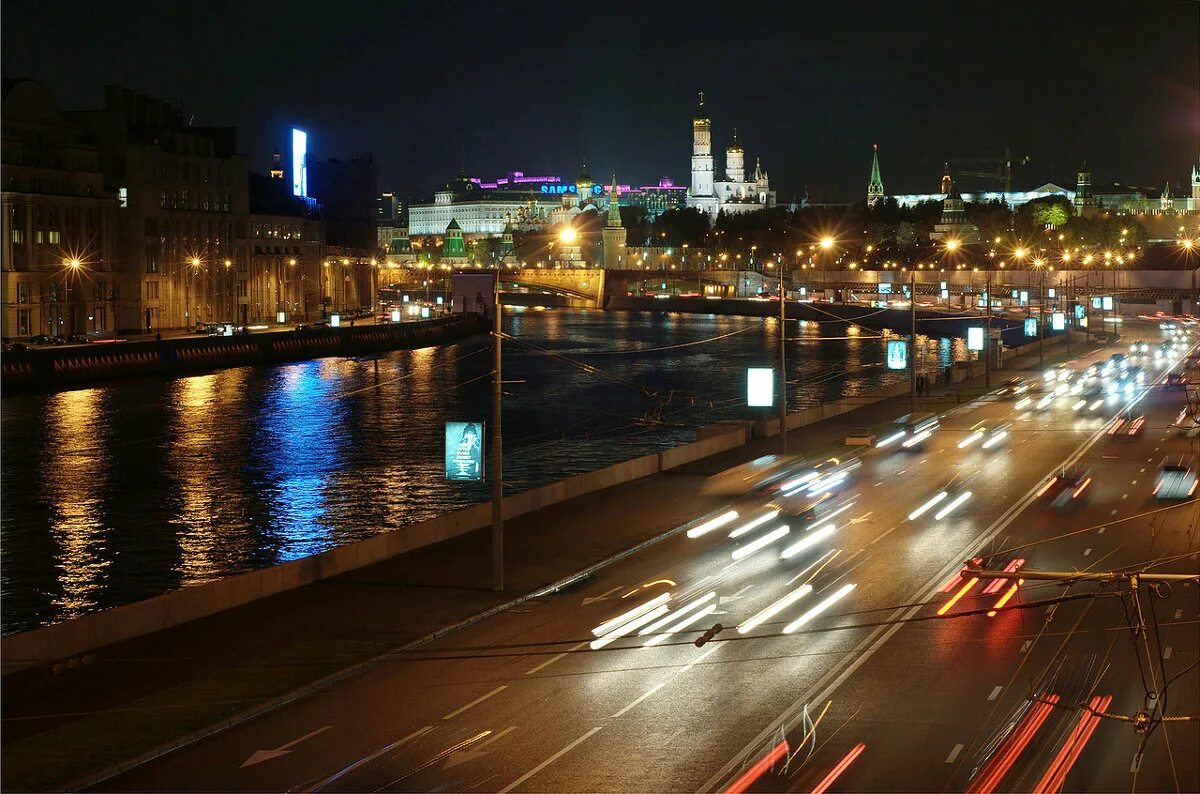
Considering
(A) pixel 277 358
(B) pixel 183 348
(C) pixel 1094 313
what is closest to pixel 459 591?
(B) pixel 183 348

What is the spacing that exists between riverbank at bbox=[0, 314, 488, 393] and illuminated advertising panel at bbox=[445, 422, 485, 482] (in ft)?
151

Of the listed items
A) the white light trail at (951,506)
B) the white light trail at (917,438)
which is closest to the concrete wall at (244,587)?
the white light trail at (951,506)

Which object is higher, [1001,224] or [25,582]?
[1001,224]

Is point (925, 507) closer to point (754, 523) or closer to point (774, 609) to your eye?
point (754, 523)

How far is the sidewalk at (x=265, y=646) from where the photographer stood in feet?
50.4

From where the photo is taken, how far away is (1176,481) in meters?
31.2

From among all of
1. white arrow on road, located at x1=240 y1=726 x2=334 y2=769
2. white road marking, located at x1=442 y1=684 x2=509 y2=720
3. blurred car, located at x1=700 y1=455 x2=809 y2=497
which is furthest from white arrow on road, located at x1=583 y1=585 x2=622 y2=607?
blurred car, located at x1=700 y1=455 x2=809 y2=497

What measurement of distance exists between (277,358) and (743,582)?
7103 centimetres

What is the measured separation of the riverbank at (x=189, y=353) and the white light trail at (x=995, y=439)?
4377 cm

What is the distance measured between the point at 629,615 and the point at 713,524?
24.0ft

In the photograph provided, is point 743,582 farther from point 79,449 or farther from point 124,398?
point 124,398

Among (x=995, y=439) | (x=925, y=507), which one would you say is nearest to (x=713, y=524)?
(x=925, y=507)

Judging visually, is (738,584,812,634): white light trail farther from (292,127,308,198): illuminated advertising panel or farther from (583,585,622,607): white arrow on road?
(292,127,308,198): illuminated advertising panel

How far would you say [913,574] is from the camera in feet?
74.5
